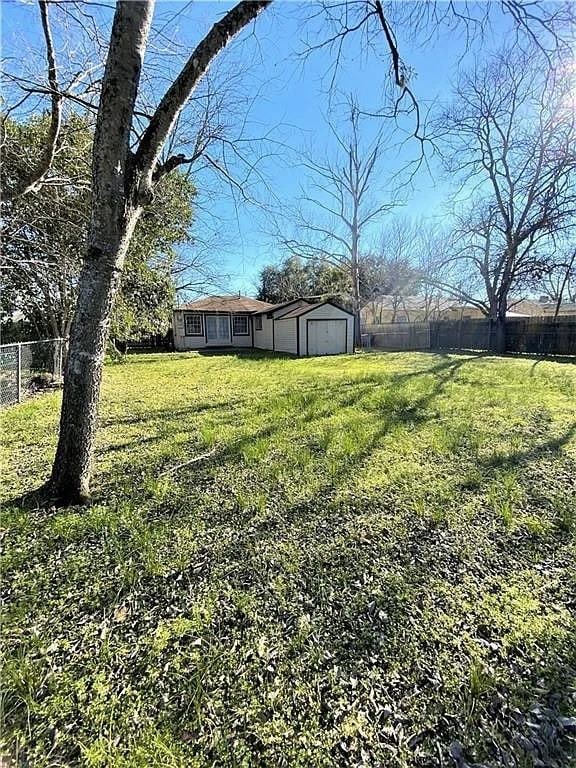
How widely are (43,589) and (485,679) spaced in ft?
7.43

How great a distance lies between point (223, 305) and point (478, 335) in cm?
1376

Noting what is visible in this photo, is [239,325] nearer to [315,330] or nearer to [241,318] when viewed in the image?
[241,318]

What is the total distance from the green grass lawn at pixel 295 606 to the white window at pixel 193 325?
17.0m

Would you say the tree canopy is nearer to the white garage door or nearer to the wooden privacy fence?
the white garage door

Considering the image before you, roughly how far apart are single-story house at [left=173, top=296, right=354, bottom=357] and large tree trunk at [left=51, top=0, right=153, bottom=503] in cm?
1344

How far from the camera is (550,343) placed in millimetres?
14891

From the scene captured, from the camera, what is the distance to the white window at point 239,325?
22.0m

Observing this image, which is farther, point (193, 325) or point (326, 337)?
point (193, 325)

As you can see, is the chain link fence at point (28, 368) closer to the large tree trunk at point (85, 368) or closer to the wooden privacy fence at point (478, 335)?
the large tree trunk at point (85, 368)

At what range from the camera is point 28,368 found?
24.1 ft

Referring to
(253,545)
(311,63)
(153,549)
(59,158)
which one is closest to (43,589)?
(153,549)

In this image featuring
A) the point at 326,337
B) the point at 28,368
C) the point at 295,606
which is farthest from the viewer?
the point at 326,337

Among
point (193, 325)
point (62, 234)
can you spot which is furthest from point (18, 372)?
point (193, 325)

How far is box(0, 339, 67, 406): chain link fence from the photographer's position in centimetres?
614
